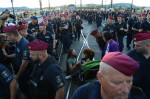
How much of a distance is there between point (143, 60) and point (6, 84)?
2.61 m

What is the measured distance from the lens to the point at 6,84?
92.4 inches

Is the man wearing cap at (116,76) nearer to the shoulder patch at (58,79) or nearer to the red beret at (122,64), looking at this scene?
the red beret at (122,64)

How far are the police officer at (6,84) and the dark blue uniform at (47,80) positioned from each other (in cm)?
40

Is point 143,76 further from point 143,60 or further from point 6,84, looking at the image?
point 6,84

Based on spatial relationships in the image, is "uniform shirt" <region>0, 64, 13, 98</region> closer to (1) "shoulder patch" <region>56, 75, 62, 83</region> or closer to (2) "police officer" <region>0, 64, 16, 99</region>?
(2) "police officer" <region>0, 64, 16, 99</region>

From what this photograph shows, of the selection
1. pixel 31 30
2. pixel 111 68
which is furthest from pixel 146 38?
pixel 31 30

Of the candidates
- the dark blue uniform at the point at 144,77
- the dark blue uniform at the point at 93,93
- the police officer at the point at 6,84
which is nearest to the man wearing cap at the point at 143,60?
the dark blue uniform at the point at 144,77

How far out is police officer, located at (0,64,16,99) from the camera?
2.26m

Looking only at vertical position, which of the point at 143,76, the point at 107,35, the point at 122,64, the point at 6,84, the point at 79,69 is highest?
the point at 107,35

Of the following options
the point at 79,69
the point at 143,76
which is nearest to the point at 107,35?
the point at 79,69

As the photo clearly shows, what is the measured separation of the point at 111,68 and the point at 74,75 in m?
3.70

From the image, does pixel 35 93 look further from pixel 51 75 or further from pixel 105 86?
pixel 105 86

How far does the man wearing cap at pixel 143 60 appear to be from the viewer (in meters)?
2.34

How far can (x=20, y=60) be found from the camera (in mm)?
3469
